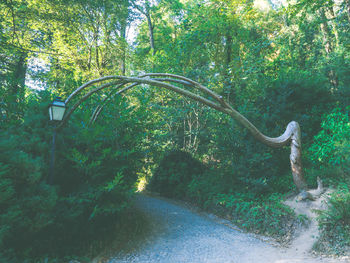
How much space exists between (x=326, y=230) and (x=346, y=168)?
202 cm

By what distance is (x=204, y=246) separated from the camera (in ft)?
15.4

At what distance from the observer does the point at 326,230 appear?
13.3 feet

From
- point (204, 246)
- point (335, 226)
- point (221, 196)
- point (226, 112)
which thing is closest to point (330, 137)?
point (335, 226)

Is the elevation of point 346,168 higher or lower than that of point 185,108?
lower

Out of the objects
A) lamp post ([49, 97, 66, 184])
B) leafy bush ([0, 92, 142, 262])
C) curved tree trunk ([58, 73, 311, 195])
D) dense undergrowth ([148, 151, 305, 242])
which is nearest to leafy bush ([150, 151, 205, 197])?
dense undergrowth ([148, 151, 305, 242])

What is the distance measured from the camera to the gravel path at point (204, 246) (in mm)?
4043

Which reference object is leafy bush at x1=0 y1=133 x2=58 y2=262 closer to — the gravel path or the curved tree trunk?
the gravel path

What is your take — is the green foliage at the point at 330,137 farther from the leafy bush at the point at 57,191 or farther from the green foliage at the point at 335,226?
the leafy bush at the point at 57,191

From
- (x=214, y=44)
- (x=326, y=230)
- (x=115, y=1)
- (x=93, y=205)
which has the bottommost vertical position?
(x=326, y=230)

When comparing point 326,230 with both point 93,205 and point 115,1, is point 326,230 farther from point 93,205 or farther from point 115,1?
point 115,1

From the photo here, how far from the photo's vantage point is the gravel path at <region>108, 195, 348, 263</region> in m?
4.04

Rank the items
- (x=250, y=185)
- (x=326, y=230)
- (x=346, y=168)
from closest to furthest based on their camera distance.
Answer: (x=326, y=230), (x=346, y=168), (x=250, y=185)

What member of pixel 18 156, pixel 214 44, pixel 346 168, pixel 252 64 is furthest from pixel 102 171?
pixel 214 44

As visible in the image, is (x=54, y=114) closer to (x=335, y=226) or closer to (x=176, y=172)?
(x=335, y=226)
